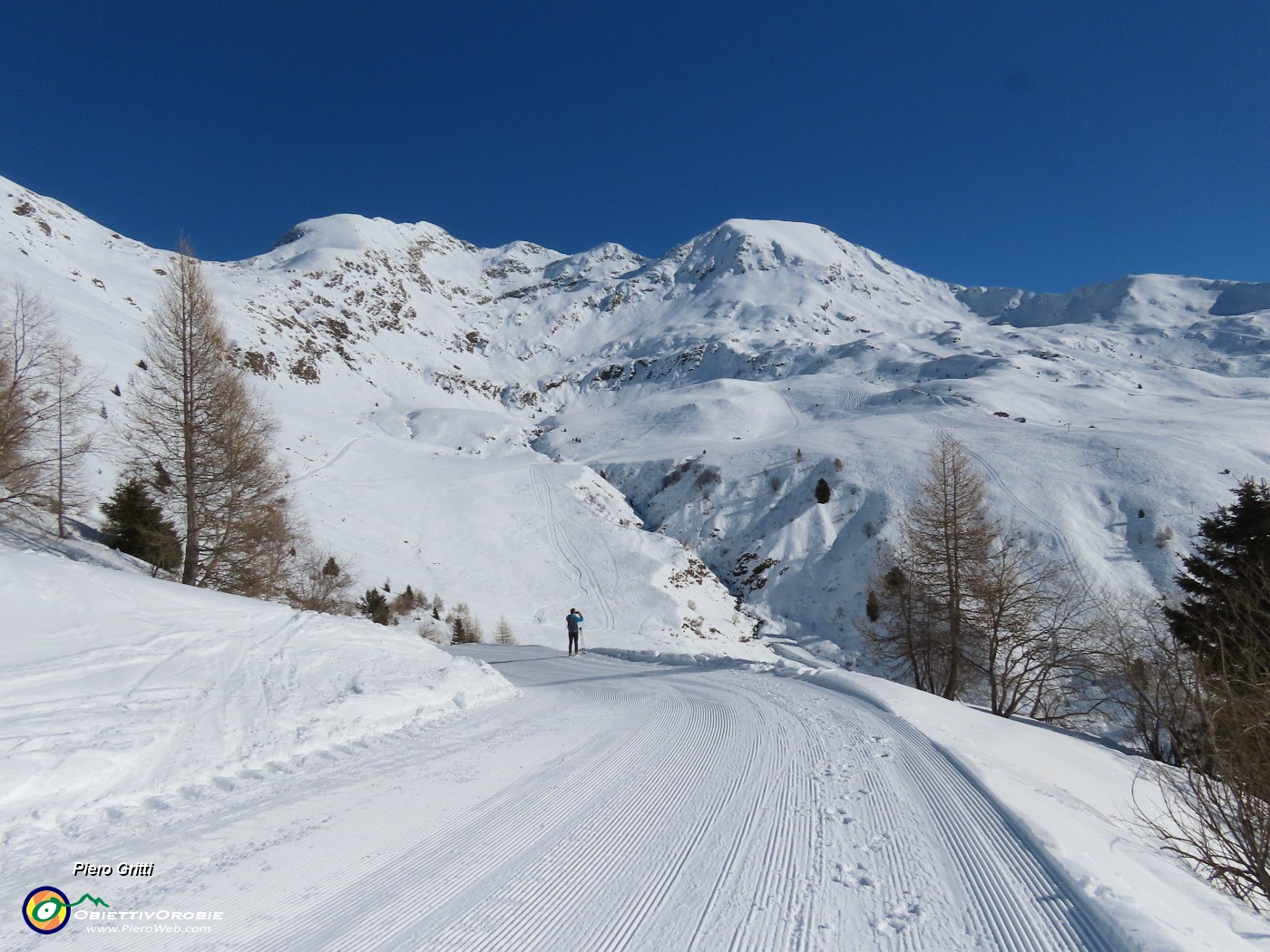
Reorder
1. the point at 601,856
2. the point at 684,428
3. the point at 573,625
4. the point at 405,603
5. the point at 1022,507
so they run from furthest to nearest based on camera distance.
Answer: the point at 684,428 → the point at 1022,507 → the point at 405,603 → the point at 573,625 → the point at 601,856

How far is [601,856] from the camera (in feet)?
12.4

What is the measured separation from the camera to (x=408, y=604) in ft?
105

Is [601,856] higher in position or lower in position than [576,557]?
higher

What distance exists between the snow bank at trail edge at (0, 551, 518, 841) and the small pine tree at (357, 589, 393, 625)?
18.0 m

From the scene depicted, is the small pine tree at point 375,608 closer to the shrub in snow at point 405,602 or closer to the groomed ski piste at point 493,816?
the shrub in snow at point 405,602

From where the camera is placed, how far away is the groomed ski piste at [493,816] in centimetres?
298

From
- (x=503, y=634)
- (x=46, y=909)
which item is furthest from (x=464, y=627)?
(x=46, y=909)

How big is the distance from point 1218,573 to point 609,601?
29.5 m

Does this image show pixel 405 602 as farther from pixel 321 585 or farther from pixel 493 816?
pixel 493 816

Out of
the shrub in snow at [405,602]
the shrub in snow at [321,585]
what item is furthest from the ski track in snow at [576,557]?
the shrub in snow at [321,585]

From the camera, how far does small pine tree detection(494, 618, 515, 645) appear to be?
3066 cm

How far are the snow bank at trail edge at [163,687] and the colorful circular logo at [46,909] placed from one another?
120 cm

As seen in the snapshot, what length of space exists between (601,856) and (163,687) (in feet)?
18.4

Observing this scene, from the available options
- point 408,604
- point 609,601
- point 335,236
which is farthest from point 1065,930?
point 335,236
